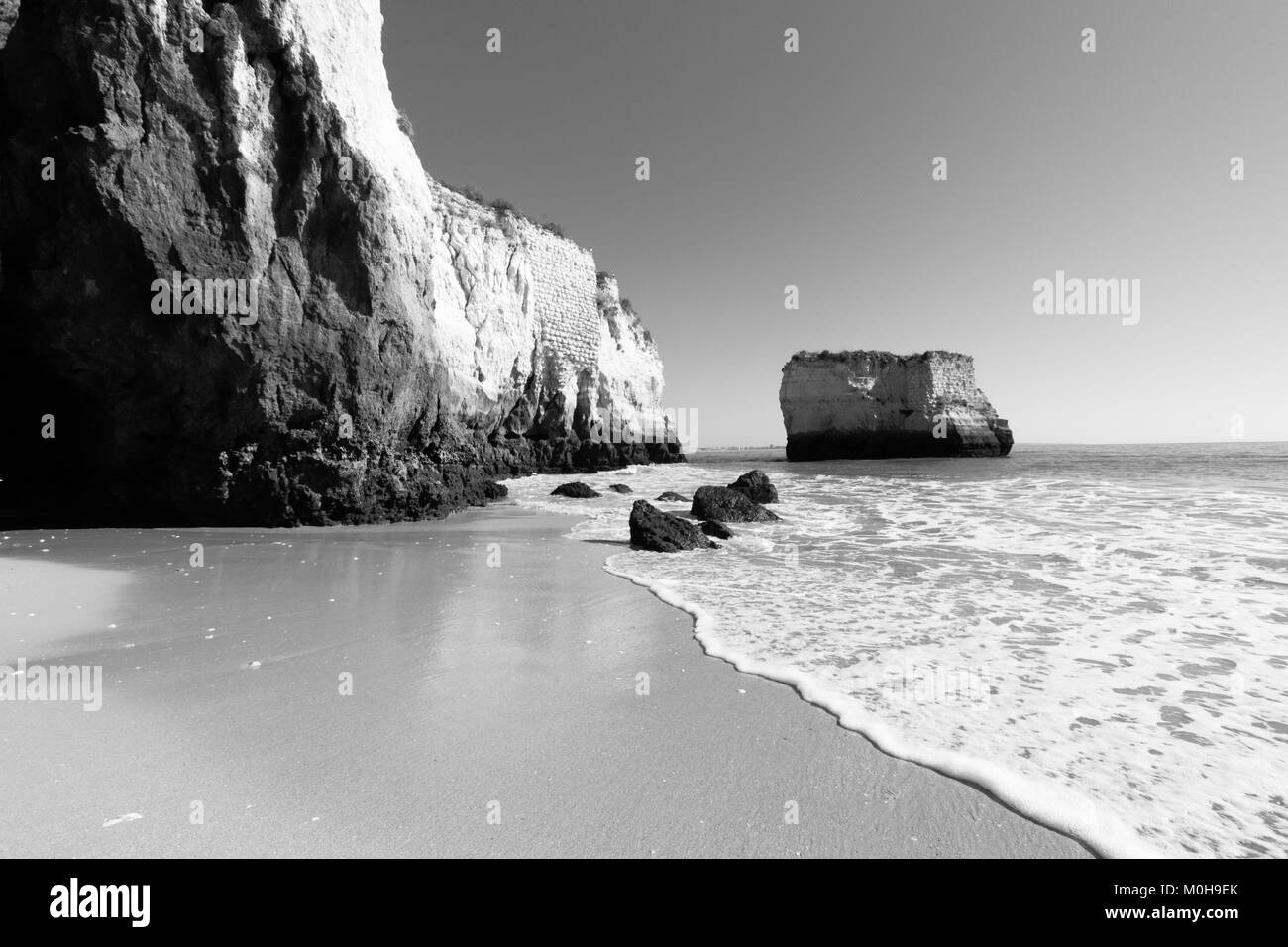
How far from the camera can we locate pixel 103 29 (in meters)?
7.17

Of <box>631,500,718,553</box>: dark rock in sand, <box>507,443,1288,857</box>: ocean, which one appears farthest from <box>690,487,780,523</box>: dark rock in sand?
<box>631,500,718,553</box>: dark rock in sand

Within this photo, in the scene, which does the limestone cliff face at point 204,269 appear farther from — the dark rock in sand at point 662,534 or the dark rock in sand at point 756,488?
the dark rock in sand at point 756,488

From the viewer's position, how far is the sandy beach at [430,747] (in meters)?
1.76

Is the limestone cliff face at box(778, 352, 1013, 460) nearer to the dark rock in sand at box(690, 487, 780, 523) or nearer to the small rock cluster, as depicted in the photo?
the small rock cluster

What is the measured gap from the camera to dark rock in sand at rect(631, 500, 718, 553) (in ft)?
23.3

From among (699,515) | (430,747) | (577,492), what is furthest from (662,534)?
(577,492)

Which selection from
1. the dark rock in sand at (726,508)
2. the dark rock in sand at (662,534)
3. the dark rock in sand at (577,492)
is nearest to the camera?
the dark rock in sand at (662,534)

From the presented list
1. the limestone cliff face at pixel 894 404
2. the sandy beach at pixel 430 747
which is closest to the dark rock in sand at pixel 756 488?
the sandy beach at pixel 430 747

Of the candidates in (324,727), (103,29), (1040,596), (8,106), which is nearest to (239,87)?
(103,29)

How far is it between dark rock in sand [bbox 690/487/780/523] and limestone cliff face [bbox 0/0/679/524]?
4.68 meters

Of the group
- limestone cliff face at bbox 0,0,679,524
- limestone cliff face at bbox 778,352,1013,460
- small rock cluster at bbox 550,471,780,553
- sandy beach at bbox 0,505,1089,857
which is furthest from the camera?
limestone cliff face at bbox 778,352,1013,460

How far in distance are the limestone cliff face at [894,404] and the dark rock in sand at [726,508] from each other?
3361cm

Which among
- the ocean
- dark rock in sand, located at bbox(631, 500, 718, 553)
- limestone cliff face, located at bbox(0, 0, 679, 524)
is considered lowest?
the ocean
